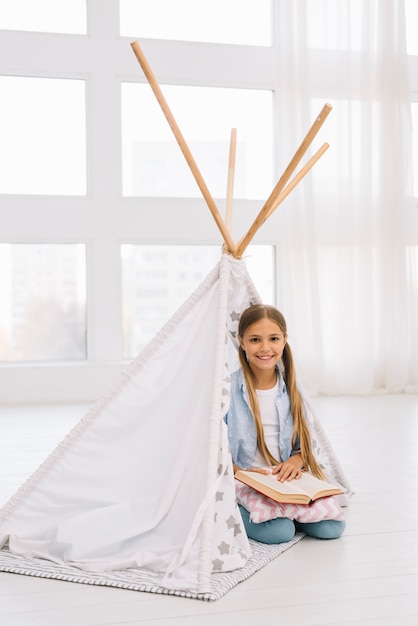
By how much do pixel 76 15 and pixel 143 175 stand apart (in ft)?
3.50

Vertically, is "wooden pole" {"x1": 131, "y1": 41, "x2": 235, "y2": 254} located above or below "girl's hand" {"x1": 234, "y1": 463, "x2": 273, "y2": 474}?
above

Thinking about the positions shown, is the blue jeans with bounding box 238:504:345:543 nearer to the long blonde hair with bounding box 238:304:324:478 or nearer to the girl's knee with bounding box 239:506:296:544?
the girl's knee with bounding box 239:506:296:544

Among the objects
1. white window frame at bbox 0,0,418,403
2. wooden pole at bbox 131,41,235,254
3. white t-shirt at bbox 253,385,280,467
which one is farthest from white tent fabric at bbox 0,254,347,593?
white window frame at bbox 0,0,418,403

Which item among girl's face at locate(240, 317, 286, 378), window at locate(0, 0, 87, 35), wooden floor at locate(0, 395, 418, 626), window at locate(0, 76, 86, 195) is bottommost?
wooden floor at locate(0, 395, 418, 626)

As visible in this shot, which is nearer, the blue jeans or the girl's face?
the blue jeans

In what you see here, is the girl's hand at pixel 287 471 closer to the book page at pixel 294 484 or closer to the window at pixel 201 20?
the book page at pixel 294 484

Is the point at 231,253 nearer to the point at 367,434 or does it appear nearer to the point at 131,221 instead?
the point at 367,434

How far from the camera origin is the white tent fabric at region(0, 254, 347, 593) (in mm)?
1847

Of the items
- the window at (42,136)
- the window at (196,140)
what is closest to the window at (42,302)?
the window at (42,136)

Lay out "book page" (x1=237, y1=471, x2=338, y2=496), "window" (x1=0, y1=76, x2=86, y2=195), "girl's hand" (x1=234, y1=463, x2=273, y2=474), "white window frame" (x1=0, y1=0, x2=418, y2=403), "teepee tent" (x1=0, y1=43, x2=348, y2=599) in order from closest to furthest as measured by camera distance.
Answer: "teepee tent" (x1=0, y1=43, x2=348, y2=599)
"book page" (x1=237, y1=471, x2=338, y2=496)
"girl's hand" (x1=234, y1=463, x2=273, y2=474)
"white window frame" (x1=0, y1=0, x2=418, y2=403)
"window" (x1=0, y1=76, x2=86, y2=195)

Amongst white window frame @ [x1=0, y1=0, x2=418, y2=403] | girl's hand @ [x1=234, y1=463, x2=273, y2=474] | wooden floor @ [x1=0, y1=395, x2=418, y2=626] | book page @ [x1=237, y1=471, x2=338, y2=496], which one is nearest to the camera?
wooden floor @ [x1=0, y1=395, x2=418, y2=626]

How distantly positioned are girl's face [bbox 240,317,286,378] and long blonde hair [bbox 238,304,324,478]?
0.01 metres

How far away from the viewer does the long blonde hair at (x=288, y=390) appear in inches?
82.7

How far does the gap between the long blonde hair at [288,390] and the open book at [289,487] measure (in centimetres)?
9
